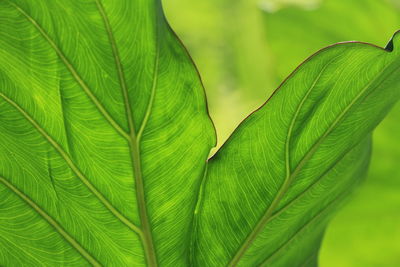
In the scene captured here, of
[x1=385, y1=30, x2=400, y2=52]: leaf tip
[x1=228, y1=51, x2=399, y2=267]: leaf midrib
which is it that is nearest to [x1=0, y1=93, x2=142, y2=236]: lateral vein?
[x1=228, y1=51, x2=399, y2=267]: leaf midrib

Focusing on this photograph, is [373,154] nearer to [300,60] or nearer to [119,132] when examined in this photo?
[300,60]

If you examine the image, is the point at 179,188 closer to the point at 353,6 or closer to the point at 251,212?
the point at 251,212

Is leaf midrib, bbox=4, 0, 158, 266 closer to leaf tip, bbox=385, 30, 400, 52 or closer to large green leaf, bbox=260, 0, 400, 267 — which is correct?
leaf tip, bbox=385, 30, 400, 52

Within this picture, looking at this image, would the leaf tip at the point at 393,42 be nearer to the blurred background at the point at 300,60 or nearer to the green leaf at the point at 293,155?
the green leaf at the point at 293,155

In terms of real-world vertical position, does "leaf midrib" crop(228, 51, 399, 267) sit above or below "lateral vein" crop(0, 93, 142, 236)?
below

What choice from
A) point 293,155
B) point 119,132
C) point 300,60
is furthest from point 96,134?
point 300,60
